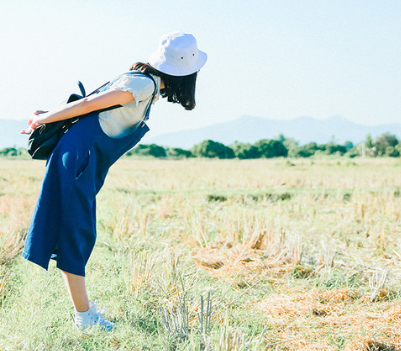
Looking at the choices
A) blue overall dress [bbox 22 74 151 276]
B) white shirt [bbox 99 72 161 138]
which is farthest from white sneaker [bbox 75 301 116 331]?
white shirt [bbox 99 72 161 138]

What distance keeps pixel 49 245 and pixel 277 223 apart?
2.62 m

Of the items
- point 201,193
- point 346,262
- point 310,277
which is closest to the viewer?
point 310,277

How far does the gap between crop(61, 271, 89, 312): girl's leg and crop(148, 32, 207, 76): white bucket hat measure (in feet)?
3.55

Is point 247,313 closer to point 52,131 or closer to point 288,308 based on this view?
point 288,308

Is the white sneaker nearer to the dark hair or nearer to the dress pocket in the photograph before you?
the dress pocket

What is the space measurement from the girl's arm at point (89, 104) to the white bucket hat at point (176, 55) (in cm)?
25

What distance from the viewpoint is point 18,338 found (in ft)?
6.56

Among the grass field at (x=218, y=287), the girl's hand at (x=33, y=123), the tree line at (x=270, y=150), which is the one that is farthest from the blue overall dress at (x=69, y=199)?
the tree line at (x=270, y=150)

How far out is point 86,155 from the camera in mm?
2104

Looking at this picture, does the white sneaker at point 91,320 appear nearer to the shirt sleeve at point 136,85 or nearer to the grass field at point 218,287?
the grass field at point 218,287

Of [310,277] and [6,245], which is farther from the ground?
[6,245]

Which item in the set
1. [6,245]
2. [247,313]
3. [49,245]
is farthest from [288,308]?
[6,245]

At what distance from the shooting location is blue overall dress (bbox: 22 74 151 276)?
2.08 meters

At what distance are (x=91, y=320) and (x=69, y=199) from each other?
618 mm
